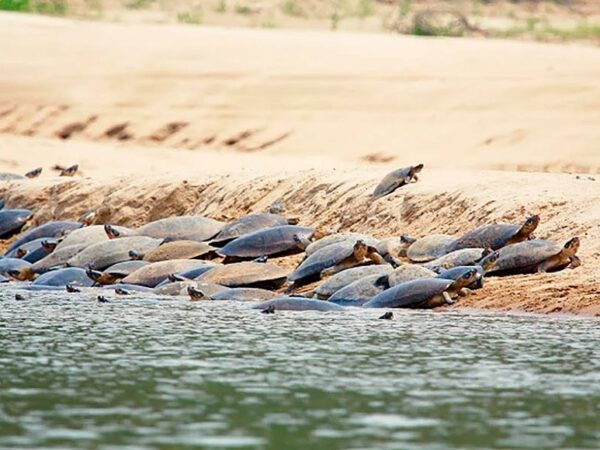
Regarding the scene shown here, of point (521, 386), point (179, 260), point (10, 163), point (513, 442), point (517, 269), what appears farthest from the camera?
point (10, 163)

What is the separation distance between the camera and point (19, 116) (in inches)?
870

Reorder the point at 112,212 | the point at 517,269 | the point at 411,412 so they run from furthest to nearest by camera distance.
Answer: the point at 112,212 < the point at 517,269 < the point at 411,412

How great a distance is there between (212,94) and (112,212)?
696 centimetres

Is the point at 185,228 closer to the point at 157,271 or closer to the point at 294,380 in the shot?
the point at 157,271

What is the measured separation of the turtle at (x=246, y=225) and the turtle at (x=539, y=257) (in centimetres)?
262

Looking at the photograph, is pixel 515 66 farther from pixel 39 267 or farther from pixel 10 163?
pixel 39 267

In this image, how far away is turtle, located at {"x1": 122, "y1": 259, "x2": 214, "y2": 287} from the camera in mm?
12281

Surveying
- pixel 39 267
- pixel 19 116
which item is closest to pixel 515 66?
pixel 19 116

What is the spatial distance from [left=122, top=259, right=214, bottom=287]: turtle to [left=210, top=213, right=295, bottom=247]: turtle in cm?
57

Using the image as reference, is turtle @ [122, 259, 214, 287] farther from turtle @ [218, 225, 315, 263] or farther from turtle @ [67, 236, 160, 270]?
turtle @ [67, 236, 160, 270]

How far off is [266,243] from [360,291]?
1831mm

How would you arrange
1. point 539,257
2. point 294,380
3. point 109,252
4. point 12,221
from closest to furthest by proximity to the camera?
point 294,380 → point 539,257 → point 109,252 → point 12,221

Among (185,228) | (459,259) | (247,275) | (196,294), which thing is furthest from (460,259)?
(185,228)

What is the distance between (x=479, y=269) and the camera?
10.9 meters
